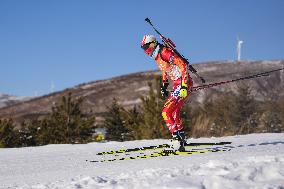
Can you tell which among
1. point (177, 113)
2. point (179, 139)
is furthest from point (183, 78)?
point (179, 139)

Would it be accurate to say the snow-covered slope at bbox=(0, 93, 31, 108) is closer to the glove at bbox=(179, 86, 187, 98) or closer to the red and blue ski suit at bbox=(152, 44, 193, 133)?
the red and blue ski suit at bbox=(152, 44, 193, 133)

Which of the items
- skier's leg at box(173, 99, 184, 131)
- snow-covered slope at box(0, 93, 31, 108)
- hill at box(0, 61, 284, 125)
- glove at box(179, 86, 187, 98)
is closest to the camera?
glove at box(179, 86, 187, 98)

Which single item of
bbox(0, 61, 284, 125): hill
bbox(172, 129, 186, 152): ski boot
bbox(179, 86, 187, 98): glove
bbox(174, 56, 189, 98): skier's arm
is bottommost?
bbox(172, 129, 186, 152): ski boot

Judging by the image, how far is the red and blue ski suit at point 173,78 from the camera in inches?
295

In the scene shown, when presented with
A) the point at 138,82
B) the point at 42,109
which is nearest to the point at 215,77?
the point at 138,82

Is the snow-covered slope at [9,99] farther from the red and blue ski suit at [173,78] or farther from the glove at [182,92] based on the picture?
the glove at [182,92]

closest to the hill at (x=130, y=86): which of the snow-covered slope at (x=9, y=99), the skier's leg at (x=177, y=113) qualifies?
the snow-covered slope at (x=9, y=99)

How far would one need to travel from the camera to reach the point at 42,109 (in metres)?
108

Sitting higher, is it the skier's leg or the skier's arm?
the skier's arm

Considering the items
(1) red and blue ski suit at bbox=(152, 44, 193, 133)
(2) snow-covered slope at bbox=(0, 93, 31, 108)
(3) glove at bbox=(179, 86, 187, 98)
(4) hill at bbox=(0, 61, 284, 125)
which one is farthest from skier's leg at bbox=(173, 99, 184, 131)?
(2) snow-covered slope at bbox=(0, 93, 31, 108)

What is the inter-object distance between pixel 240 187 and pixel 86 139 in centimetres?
2166

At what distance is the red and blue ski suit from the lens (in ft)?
24.6

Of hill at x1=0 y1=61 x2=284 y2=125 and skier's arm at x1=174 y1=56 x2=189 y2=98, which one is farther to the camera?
hill at x1=0 y1=61 x2=284 y2=125

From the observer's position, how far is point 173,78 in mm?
7586
